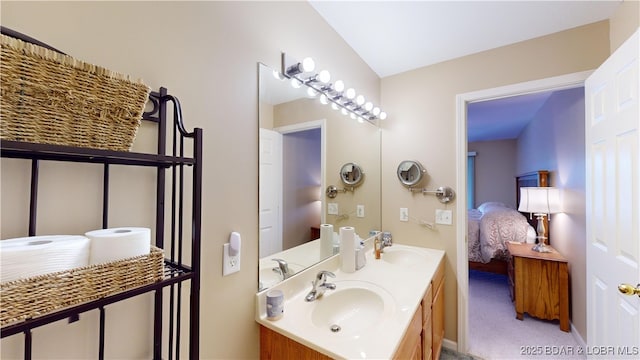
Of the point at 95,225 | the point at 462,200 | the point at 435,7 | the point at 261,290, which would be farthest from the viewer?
the point at 462,200

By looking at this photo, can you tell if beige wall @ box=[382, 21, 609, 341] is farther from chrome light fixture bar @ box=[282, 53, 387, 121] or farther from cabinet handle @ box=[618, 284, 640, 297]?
cabinet handle @ box=[618, 284, 640, 297]

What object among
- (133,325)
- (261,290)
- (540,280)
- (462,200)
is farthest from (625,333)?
(133,325)

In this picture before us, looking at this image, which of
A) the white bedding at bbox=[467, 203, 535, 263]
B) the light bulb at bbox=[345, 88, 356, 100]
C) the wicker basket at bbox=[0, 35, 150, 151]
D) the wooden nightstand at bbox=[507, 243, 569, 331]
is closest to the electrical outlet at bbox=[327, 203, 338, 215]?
the light bulb at bbox=[345, 88, 356, 100]

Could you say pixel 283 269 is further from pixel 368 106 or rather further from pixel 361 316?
pixel 368 106

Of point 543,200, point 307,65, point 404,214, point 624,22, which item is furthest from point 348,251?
point 543,200

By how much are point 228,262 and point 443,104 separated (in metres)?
2.00

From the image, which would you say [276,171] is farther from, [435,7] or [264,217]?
[435,7]

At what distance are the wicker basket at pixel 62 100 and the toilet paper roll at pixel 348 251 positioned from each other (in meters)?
1.26

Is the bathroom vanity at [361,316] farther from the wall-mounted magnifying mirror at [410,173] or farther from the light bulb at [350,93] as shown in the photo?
the light bulb at [350,93]

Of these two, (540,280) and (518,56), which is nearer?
(518,56)

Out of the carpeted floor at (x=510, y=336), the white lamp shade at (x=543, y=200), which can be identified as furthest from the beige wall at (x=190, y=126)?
the white lamp shade at (x=543, y=200)

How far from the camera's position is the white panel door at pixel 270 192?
3.82ft

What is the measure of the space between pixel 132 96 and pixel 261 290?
0.90 m

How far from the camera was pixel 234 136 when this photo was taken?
1028mm
